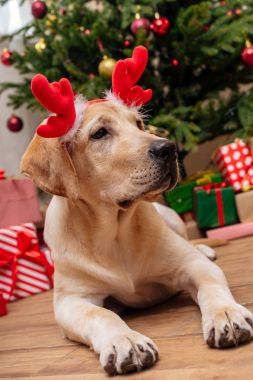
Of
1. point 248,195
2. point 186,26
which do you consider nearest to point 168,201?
point 248,195

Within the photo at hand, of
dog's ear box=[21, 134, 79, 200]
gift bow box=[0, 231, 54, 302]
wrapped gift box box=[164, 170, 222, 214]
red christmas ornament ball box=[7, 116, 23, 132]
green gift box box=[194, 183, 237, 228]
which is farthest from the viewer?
red christmas ornament ball box=[7, 116, 23, 132]

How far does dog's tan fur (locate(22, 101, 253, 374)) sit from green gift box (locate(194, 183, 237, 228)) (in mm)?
1422

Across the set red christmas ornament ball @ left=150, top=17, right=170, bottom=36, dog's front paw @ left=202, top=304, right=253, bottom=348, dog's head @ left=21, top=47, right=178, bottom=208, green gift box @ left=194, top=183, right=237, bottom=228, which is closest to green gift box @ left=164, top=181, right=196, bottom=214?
green gift box @ left=194, top=183, right=237, bottom=228

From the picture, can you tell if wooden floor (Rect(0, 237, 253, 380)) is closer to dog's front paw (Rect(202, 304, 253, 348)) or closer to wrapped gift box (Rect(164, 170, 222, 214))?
dog's front paw (Rect(202, 304, 253, 348))

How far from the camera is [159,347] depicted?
137 cm

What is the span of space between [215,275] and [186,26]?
209 centimetres

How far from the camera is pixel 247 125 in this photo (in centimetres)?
321

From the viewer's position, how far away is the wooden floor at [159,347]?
115cm

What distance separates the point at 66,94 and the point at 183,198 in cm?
190

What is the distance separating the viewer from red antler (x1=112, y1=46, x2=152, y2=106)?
1808 mm

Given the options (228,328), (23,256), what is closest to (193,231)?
(23,256)

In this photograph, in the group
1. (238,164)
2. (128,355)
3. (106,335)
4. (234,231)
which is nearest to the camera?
(128,355)

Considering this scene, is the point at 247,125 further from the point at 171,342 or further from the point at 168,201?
the point at 171,342

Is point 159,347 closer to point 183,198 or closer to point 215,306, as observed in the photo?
point 215,306
